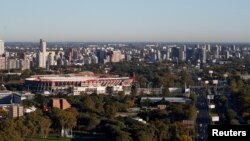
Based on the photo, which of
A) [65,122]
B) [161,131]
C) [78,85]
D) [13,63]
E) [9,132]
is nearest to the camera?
[9,132]

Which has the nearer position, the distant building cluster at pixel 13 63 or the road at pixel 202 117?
the road at pixel 202 117

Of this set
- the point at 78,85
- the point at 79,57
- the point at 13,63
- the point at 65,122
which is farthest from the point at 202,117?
the point at 79,57

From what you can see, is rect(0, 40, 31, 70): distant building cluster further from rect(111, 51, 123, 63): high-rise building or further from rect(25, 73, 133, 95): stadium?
rect(25, 73, 133, 95): stadium

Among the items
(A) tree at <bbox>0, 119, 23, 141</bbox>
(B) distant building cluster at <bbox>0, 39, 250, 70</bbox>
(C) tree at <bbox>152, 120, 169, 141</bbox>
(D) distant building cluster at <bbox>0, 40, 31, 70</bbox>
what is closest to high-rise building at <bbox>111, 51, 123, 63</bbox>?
(B) distant building cluster at <bbox>0, 39, 250, 70</bbox>

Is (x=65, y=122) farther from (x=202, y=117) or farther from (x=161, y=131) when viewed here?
(x=202, y=117)

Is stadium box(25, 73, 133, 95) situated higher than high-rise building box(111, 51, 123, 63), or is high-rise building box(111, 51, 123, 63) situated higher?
high-rise building box(111, 51, 123, 63)

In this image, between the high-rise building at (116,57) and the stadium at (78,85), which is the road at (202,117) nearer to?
the stadium at (78,85)

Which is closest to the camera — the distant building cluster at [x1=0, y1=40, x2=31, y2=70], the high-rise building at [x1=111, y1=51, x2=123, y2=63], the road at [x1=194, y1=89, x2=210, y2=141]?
the road at [x1=194, y1=89, x2=210, y2=141]

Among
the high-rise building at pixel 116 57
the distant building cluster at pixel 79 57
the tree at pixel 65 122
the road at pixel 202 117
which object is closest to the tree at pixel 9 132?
the tree at pixel 65 122
